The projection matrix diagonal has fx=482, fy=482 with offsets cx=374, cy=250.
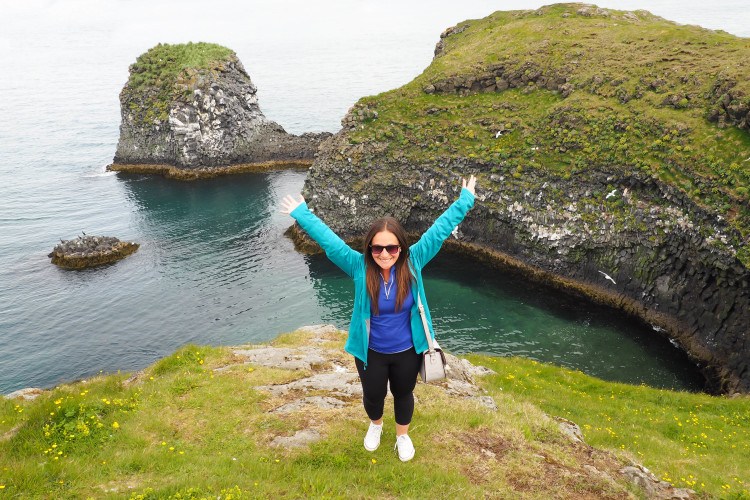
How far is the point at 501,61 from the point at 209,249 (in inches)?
1835

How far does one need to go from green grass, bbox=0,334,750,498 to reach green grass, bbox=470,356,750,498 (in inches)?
6.5

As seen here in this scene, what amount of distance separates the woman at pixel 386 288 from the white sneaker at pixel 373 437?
5.78 feet

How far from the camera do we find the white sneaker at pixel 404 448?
10445 millimetres

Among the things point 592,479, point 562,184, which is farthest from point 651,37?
point 592,479

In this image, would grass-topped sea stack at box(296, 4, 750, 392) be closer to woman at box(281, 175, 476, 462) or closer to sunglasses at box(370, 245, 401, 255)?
woman at box(281, 175, 476, 462)

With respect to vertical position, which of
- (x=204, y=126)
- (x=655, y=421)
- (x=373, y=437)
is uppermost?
(x=204, y=126)

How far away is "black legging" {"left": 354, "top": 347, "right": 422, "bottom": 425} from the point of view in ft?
29.3

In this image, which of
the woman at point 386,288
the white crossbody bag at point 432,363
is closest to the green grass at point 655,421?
the white crossbody bag at point 432,363

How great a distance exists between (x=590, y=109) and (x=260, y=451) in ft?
177

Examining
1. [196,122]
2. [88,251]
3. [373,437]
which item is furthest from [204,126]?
[373,437]

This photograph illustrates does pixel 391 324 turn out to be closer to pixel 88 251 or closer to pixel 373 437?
pixel 373 437

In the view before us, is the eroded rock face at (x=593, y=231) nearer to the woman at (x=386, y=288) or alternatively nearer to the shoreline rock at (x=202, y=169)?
the shoreline rock at (x=202, y=169)

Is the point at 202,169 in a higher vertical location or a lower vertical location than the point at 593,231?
higher

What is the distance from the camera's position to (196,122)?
289 ft
